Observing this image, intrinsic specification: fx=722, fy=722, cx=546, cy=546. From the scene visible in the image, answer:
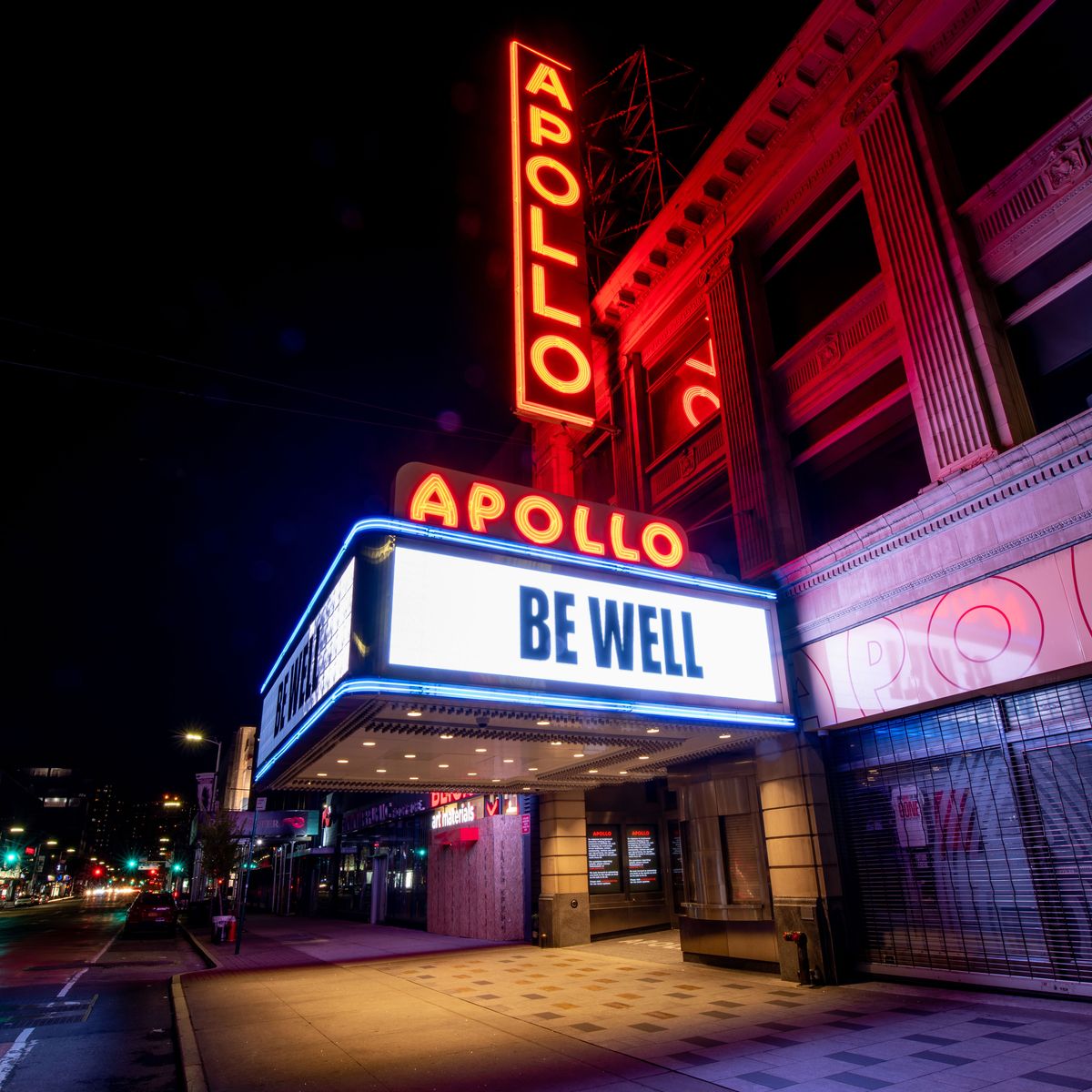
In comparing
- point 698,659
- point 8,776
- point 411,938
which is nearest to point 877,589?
point 698,659

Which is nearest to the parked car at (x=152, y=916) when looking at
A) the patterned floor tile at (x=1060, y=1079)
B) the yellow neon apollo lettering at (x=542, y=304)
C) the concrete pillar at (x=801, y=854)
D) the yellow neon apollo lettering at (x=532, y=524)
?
the concrete pillar at (x=801, y=854)

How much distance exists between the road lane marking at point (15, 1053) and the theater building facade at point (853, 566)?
5111 millimetres

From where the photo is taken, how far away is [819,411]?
14492mm

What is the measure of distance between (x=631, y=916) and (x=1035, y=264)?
59.9 ft

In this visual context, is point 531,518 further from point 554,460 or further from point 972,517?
point 554,460

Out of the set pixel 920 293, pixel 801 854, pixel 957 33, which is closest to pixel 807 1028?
pixel 801 854

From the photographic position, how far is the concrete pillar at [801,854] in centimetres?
1170

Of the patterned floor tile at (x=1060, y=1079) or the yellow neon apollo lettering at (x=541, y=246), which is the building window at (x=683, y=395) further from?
the patterned floor tile at (x=1060, y=1079)

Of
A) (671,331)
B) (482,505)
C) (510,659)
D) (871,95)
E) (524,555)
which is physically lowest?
(510,659)

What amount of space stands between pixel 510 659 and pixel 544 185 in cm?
1222

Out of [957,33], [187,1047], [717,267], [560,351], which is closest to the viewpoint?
[187,1047]

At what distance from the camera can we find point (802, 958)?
1170 centimetres

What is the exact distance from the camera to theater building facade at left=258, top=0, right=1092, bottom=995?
31.4 feet

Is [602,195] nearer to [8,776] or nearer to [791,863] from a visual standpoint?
[791,863]
